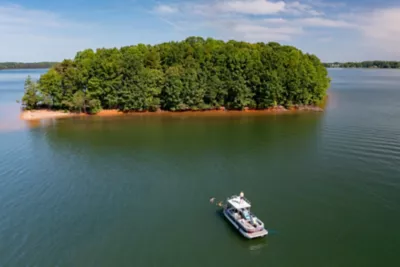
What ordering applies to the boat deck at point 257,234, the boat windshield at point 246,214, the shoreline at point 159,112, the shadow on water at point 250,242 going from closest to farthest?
the shadow on water at point 250,242, the boat deck at point 257,234, the boat windshield at point 246,214, the shoreline at point 159,112

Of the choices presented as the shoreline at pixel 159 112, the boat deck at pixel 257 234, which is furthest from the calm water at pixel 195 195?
the shoreline at pixel 159 112

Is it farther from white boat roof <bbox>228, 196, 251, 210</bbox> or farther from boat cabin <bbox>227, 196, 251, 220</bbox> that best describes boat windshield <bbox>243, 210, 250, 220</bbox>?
white boat roof <bbox>228, 196, 251, 210</bbox>

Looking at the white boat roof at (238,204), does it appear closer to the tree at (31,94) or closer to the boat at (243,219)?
the boat at (243,219)

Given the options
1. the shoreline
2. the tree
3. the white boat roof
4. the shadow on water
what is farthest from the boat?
the tree

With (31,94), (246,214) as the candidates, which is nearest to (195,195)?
(246,214)

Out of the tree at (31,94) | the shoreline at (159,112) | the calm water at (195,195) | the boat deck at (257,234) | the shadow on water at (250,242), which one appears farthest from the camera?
the tree at (31,94)

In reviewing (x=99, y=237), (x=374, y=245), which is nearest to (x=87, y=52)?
(x=99, y=237)
